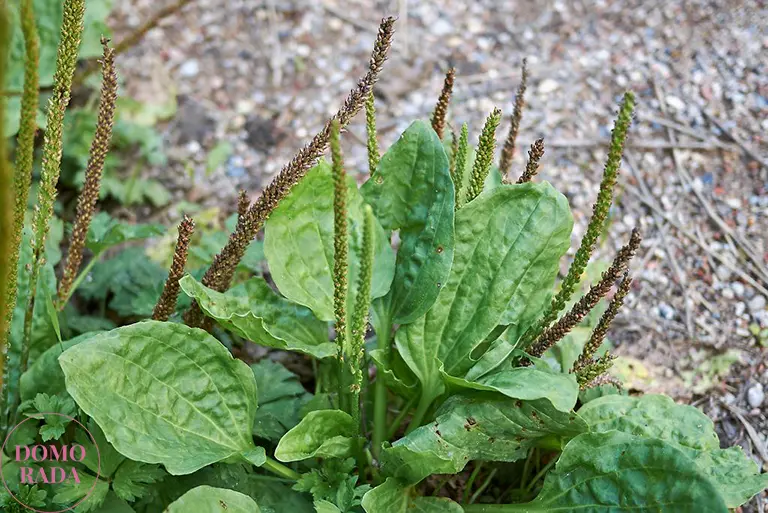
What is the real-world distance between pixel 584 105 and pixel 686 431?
6.77 feet

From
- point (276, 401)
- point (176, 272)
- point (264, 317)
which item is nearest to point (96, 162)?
point (176, 272)

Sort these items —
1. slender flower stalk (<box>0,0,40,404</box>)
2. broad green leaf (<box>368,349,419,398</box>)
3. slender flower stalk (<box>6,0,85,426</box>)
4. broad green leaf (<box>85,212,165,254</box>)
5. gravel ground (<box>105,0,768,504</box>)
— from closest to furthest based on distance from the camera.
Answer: slender flower stalk (<box>0,0,40,404</box>) < slender flower stalk (<box>6,0,85,426</box>) < broad green leaf (<box>368,349,419,398</box>) < broad green leaf (<box>85,212,165,254</box>) < gravel ground (<box>105,0,768,504</box>)

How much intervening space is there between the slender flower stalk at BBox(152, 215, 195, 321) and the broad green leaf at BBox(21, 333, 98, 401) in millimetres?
238

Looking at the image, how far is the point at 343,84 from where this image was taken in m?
4.03

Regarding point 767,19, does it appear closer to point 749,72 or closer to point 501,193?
point 749,72

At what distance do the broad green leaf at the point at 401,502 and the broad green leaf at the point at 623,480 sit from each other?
19cm

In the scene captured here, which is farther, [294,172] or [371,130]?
[371,130]

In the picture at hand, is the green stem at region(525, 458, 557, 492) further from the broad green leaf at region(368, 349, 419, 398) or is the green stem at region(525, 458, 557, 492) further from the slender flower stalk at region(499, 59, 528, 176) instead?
the slender flower stalk at region(499, 59, 528, 176)

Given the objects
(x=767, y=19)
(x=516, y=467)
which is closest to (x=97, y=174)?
(x=516, y=467)

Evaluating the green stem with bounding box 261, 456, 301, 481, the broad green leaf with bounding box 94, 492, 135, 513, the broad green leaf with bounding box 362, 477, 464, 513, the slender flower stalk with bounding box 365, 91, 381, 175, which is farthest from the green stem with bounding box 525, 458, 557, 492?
the broad green leaf with bounding box 94, 492, 135, 513

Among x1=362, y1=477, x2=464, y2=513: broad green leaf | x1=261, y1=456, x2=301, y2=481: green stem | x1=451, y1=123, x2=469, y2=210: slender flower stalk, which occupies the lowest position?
x1=362, y1=477, x2=464, y2=513: broad green leaf

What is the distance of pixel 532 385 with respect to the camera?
190cm

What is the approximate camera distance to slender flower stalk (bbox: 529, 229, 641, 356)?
6.13ft

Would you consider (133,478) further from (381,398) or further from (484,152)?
(484,152)
